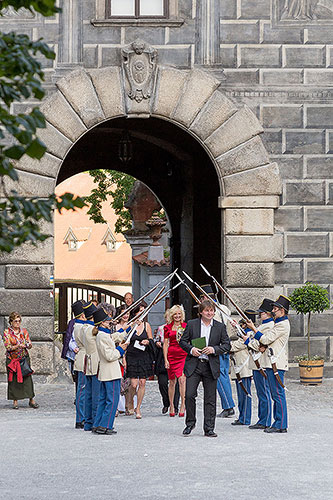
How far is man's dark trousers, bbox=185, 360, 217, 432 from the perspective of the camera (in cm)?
1129

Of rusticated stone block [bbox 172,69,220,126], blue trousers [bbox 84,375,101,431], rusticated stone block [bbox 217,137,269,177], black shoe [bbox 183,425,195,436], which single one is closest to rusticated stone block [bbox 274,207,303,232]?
rusticated stone block [bbox 217,137,269,177]

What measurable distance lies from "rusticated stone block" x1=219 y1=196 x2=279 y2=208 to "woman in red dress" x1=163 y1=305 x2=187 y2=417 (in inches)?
137

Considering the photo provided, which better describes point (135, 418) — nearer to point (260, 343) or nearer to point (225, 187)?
point (260, 343)

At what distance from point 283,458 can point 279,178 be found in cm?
743

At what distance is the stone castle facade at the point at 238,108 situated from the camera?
53.7ft

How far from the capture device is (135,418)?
508 inches

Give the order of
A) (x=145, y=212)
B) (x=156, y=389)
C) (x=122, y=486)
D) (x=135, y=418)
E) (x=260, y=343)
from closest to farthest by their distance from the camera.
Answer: (x=122, y=486) → (x=260, y=343) → (x=135, y=418) → (x=156, y=389) → (x=145, y=212)

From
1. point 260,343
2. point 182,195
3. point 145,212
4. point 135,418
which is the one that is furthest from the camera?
point 145,212

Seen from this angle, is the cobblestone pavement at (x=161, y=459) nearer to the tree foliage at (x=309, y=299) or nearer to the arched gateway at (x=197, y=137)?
the tree foliage at (x=309, y=299)

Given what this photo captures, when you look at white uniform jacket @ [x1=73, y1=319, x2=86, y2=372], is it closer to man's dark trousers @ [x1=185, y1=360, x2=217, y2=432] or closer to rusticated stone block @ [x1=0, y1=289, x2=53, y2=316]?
man's dark trousers @ [x1=185, y1=360, x2=217, y2=432]

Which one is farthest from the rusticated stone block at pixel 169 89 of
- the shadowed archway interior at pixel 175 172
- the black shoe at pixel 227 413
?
the black shoe at pixel 227 413

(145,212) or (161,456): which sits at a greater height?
(145,212)

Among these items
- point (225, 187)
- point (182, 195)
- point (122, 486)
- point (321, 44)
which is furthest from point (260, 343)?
point (182, 195)

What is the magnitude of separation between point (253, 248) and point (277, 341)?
4774 millimetres
